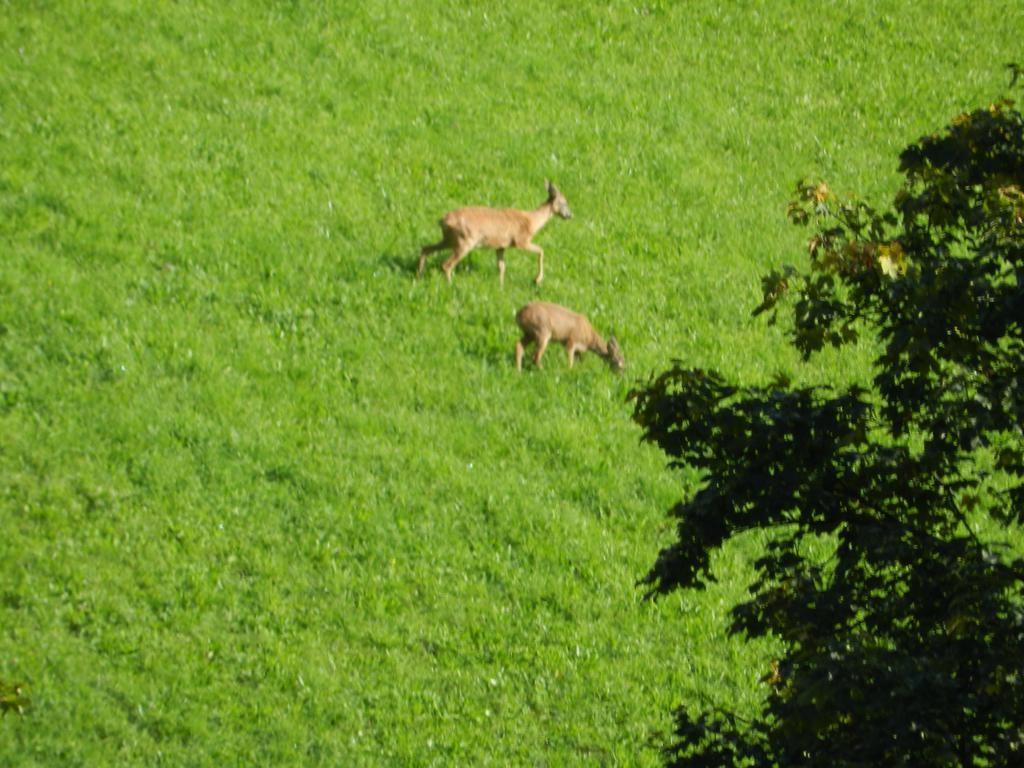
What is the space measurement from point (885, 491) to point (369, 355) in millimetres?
9979

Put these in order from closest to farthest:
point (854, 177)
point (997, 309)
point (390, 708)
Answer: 1. point (997, 309)
2. point (390, 708)
3. point (854, 177)

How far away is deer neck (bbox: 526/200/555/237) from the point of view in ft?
65.2

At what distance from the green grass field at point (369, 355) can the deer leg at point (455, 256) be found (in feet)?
1.05

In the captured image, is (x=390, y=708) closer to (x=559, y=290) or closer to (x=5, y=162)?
(x=559, y=290)

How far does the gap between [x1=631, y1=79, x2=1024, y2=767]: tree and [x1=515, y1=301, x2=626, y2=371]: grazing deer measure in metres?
8.29

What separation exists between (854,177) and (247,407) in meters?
11.1

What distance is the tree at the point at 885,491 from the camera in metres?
8.03

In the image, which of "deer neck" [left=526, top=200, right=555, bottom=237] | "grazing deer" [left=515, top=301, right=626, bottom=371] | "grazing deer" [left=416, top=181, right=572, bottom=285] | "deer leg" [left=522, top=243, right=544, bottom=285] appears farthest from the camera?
"deer neck" [left=526, top=200, right=555, bottom=237]

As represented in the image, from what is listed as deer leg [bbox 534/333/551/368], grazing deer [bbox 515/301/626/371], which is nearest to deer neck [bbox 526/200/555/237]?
grazing deer [bbox 515/301/626/371]

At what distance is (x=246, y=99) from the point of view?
2261 cm

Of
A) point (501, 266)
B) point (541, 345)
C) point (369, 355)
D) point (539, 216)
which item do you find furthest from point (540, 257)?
point (369, 355)

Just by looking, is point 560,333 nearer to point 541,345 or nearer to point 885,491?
point 541,345

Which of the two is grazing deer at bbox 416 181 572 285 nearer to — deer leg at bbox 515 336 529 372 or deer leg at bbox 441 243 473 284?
deer leg at bbox 441 243 473 284

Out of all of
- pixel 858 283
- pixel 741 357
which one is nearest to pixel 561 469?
pixel 741 357
